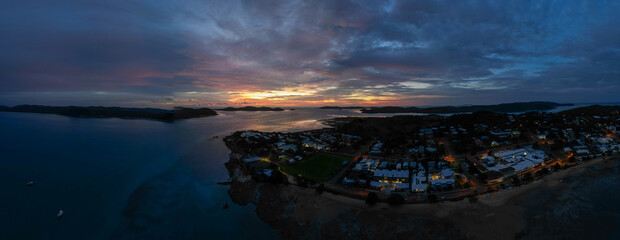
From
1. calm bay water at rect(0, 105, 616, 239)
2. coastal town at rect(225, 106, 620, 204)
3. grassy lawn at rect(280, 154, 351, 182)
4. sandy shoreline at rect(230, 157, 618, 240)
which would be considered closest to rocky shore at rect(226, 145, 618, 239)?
sandy shoreline at rect(230, 157, 618, 240)

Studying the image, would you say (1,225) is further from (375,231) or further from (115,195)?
(375,231)

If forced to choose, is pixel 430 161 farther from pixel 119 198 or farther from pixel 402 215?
pixel 119 198

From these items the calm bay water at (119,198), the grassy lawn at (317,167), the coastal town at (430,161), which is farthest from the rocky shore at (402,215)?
the grassy lawn at (317,167)

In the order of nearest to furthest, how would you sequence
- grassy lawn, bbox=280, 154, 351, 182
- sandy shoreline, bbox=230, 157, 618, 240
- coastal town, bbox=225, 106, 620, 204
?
sandy shoreline, bbox=230, 157, 618, 240
coastal town, bbox=225, 106, 620, 204
grassy lawn, bbox=280, 154, 351, 182

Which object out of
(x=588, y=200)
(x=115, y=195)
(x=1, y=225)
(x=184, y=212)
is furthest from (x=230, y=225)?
(x=588, y=200)

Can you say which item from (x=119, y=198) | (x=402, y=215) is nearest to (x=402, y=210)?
(x=402, y=215)

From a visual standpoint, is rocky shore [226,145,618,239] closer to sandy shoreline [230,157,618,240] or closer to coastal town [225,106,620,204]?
sandy shoreline [230,157,618,240]

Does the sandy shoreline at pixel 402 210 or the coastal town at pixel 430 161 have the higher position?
the coastal town at pixel 430 161

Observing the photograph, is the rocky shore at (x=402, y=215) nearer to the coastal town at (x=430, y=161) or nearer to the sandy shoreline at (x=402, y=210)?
the sandy shoreline at (x=402, y=210)

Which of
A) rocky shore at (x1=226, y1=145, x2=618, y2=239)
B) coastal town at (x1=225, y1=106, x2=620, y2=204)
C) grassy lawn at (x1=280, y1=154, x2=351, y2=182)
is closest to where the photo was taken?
rocky shore at (x1=226, y1=145, x2=618, y2=239)
